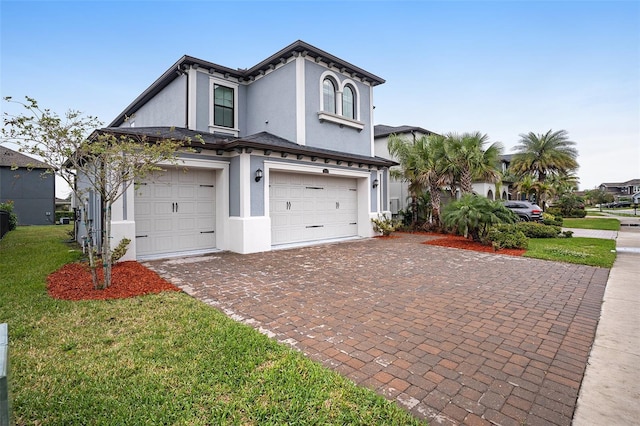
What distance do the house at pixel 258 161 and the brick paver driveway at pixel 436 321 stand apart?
177cm

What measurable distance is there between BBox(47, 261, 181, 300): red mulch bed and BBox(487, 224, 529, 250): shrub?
993cm

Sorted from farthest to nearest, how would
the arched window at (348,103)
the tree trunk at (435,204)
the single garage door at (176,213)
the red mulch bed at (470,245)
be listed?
the tree trunk at (435,204) < the arched window at (348,103) < the red mulch bed at (470,245) < the single garage door at (176,213)

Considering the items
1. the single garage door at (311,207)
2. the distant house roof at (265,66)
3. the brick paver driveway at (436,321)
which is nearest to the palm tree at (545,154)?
the distant house roof at (265,66)

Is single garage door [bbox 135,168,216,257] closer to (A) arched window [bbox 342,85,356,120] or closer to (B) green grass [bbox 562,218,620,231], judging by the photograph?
(A) arched window [bbox 342,85,356,120]

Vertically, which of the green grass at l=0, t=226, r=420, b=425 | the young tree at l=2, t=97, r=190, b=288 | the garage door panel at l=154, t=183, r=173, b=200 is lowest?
the green grass at l=0, t=226, r=420, b=425

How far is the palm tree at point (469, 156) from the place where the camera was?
48.1ft

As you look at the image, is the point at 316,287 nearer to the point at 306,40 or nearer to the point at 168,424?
the point at 168,424

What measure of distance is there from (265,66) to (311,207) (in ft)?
19.4

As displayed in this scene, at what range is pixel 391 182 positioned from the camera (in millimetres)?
19422

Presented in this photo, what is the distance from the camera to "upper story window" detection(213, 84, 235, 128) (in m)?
12.6

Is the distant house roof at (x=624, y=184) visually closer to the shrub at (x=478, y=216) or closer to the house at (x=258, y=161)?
the shrub at (x=478, y=216)

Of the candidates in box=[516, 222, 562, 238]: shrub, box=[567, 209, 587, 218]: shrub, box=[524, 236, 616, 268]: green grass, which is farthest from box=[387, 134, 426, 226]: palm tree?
box=[567, 209, 587, 218]: shrub

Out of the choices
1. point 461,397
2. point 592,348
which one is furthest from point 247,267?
point 592,348

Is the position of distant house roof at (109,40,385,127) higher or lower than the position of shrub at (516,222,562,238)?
higher
